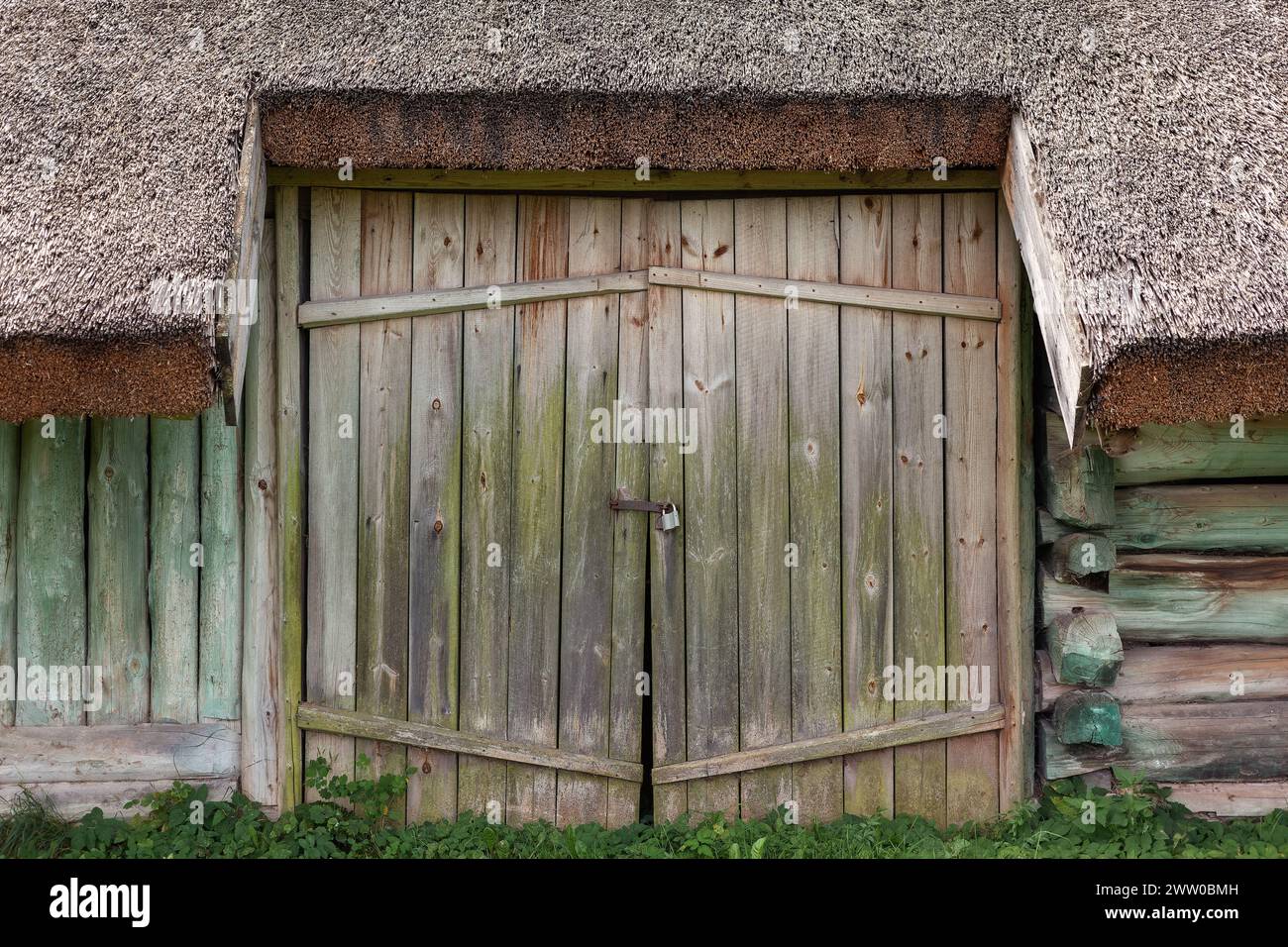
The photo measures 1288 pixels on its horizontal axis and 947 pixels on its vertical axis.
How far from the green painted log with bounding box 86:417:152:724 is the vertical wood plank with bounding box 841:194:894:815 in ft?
→ 7.36

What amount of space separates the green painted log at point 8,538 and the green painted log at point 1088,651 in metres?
3.32

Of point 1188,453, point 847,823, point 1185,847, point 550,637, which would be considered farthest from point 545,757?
point 1188,453

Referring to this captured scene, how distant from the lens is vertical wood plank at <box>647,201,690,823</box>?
12.5 feet

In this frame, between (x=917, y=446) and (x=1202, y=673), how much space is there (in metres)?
1.23

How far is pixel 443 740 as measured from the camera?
12.5 feet

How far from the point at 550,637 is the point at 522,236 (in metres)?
1.29

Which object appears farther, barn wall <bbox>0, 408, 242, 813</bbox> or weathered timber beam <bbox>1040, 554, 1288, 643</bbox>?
weathered timber beam <bbox>1040, 554, 1288, 643</bbox>

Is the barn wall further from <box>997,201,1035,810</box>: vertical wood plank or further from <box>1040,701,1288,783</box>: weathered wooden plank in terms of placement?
<box>1040,701,1288,783</box>: weathered wooden plank

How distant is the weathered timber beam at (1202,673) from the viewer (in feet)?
12.9

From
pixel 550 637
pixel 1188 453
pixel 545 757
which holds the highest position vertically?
pixel 1188 453

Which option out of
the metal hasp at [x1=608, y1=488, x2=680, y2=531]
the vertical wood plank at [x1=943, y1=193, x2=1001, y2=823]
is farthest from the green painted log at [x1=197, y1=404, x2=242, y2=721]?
the vertical wood plank at [x1=943, y1=193, x2=1001, y2=823]

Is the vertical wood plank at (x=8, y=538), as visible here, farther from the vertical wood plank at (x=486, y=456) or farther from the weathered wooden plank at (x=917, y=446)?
the weathered wooden plank at (x=917, y=446)

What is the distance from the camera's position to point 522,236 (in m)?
3.81

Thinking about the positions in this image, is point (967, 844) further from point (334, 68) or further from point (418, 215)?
point (334, 68)
